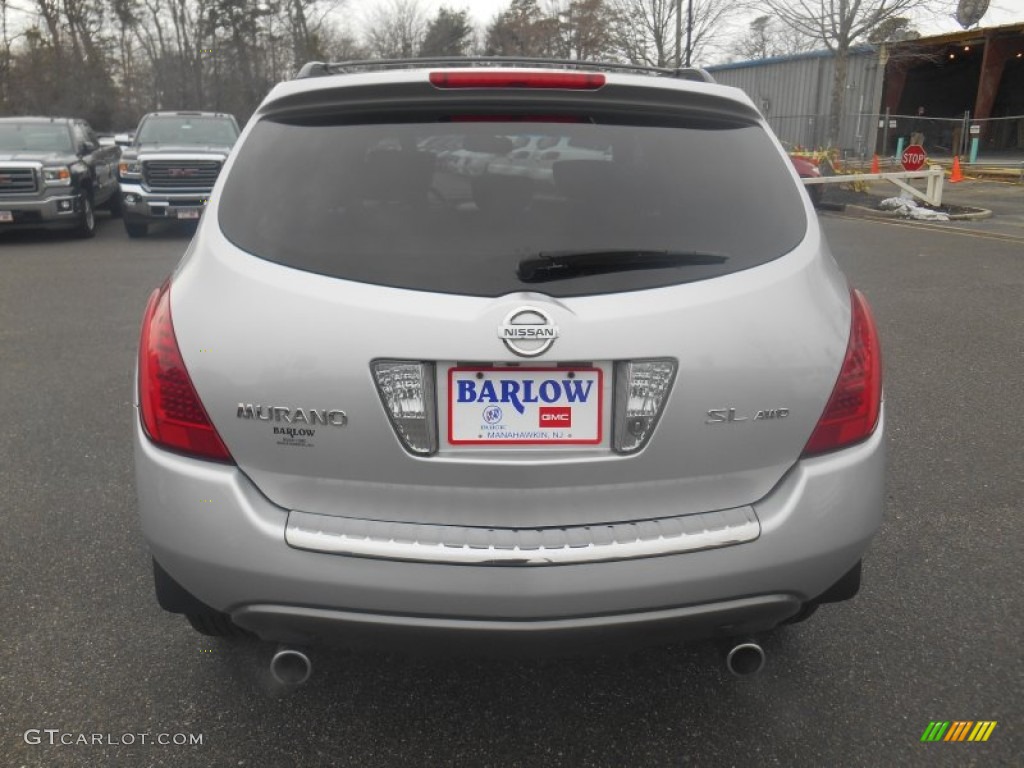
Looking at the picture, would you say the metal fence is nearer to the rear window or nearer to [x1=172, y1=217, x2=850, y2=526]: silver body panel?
the rear window

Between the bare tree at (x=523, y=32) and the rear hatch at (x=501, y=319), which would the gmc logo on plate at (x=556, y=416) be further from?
the bare tree at (x=523, y=32)

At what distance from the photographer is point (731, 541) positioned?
1.94 metres

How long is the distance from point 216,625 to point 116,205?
54.0 feet

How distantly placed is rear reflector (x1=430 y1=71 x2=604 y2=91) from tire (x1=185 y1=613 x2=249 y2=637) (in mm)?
1453

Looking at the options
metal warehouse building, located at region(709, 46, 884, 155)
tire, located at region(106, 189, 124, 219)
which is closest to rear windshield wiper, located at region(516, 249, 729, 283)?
tire, located at region(106, 189, 124, 219)

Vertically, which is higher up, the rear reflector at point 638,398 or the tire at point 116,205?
the rear reflector at point 638,398

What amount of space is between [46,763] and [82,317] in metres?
6.33

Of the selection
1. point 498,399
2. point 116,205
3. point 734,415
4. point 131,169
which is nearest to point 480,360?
point 498,399

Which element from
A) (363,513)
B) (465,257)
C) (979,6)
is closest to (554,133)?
(465,257)

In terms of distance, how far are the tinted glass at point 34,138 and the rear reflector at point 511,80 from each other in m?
13.7

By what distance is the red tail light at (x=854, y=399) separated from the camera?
2.04 m

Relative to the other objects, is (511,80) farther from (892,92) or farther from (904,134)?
(892,92)

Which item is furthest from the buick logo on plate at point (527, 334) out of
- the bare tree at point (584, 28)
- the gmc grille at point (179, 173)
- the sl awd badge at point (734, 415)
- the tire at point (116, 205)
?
the bare tree at point (584, 28)

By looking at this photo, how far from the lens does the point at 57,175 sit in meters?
12.7
